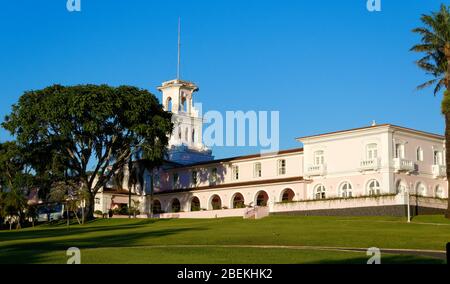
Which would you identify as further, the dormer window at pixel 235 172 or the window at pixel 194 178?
the window at pixel 194 178

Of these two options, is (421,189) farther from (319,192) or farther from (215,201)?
(215,201)

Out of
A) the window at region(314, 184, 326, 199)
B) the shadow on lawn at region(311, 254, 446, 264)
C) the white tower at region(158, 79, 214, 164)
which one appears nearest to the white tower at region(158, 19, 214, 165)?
the white tower at region(158, 79, 214, 164)

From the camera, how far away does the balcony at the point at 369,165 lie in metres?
66.7

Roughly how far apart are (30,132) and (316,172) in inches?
1160

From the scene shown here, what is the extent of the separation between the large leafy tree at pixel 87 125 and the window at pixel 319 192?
56.1 feet

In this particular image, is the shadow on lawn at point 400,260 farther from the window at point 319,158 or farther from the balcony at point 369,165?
→ the window at point 319,158

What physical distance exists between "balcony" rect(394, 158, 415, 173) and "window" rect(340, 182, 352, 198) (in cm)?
515

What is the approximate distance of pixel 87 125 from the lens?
7169 centimetres

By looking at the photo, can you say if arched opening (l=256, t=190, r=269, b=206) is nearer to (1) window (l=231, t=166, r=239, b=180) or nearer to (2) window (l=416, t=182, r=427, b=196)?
(1) window (l=231, t=166, r=239, b=180)

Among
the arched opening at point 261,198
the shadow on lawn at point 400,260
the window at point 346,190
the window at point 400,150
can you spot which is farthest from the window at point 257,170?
the shadow on lawn at point 400,260

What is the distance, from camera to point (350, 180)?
69375 millimetres

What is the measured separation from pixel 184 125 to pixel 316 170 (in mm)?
32647

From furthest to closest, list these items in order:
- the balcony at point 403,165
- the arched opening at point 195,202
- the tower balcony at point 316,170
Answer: the arched opening at point 195,202 < the tower balcony at point 316,170 < the balcony at point 403,165

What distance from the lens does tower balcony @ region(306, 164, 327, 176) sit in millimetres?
71438
